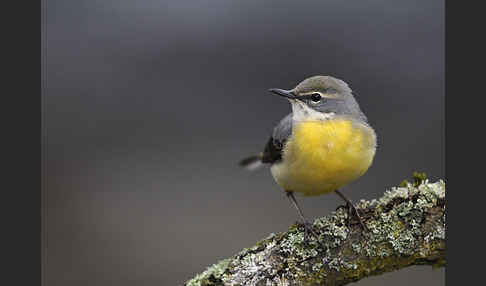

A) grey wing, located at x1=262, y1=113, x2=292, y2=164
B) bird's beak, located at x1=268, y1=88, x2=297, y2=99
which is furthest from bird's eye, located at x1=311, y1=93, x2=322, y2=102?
grey wing, located at x1=262, y1=113, x2=292, y2=164

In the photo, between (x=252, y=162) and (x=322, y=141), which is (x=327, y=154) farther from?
(x=252, y=162)

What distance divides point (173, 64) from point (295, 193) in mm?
8017

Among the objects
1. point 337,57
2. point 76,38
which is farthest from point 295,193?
point 76,38

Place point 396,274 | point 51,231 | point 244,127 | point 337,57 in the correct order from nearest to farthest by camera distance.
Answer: point 396,274 → point 51,231 → point 244,127 → point 337,57

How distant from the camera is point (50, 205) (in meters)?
9.53

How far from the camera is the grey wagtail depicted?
485 centimetres

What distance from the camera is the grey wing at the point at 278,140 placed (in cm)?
541

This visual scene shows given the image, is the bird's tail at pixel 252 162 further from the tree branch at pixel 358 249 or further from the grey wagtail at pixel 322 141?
the tree branch at pixel 358 249

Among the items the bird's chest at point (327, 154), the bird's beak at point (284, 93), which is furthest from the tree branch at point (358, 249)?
the bird's beak at point (284, 93)

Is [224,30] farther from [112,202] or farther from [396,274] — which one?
[396,274]

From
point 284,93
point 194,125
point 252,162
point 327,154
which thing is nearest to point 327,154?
point 327,154

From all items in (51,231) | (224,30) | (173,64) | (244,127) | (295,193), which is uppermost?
(224,30)

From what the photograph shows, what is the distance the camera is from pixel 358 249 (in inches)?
172

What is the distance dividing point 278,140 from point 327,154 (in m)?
0.81
